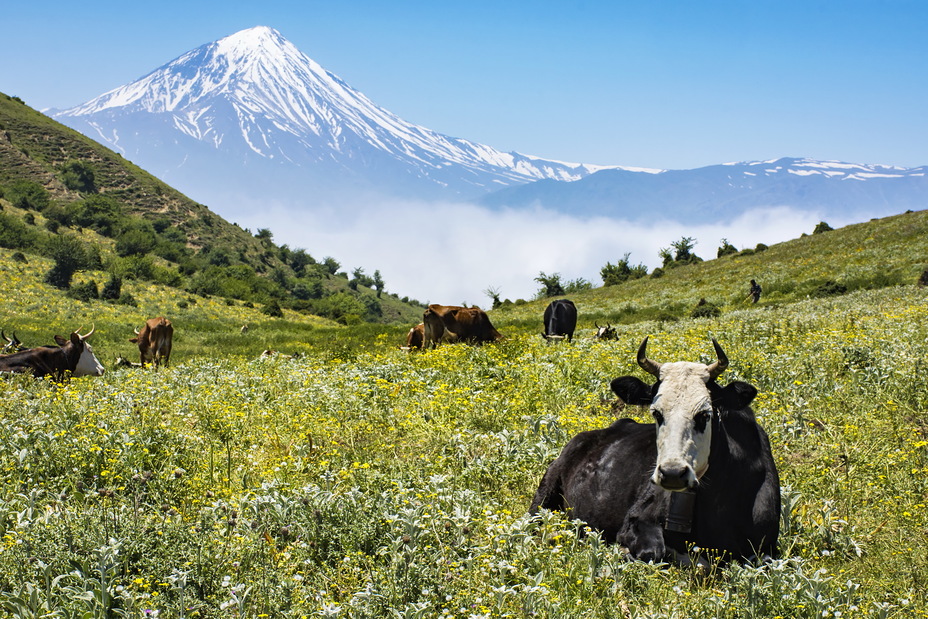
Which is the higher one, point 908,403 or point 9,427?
point 908,403

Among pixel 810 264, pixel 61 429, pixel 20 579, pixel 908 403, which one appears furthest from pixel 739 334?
pixel 810 264

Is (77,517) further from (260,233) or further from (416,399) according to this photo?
(260,233)

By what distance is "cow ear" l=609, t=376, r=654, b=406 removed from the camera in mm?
6109

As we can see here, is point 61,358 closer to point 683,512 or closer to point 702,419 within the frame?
point 683,512

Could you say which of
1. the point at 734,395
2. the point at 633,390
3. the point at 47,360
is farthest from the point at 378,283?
the point at 734,395

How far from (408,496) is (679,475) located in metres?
2.73

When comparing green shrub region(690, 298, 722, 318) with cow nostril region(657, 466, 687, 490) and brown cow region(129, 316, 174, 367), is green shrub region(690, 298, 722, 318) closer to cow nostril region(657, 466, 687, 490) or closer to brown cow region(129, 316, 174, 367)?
brown cow region(129, 316, 174, 367)

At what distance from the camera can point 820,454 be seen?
26.0 ft

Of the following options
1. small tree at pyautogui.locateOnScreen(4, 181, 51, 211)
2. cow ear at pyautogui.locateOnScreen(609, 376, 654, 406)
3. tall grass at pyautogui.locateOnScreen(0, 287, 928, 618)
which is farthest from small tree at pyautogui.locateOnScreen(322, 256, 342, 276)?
cow ear at pyautogui.locateOnScreen(609, 376, 654, 406)

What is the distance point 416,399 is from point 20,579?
7.16 m

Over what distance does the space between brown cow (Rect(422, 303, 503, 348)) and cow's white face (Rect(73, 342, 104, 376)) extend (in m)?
9.38

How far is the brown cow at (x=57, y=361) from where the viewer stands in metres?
16.8

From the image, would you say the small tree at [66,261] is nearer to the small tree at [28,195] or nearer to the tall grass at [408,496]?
the small tree at [28,195]

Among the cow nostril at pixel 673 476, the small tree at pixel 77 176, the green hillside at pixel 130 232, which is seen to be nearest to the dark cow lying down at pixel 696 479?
the cow nostril at pixel 673 476
